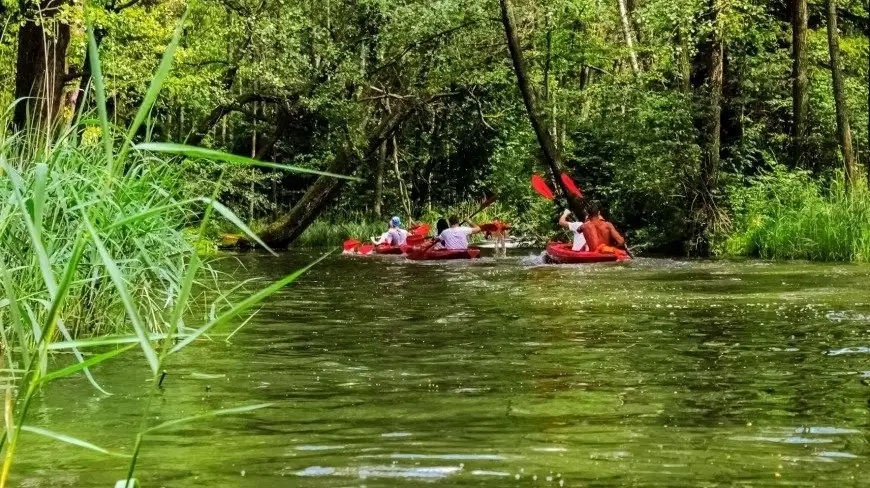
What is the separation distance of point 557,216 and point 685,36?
6048mm

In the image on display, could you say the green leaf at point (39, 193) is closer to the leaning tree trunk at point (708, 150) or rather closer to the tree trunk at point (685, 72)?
the leaning tree trunk at point (708, 150)

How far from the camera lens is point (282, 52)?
Result: 23.1 metres

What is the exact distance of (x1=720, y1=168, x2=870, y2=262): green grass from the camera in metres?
18.8

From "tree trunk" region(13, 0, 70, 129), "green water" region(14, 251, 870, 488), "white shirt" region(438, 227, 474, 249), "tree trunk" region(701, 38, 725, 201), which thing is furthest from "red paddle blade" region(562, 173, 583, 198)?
"green water" region(14, 251, 870, 488)

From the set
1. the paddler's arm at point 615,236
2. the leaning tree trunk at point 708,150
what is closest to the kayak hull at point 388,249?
the paddler's arm at point 615,236

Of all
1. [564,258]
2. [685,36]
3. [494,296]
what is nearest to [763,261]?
[564,258]

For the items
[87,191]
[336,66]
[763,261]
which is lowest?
[763,261]

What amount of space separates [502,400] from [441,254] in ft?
51.4

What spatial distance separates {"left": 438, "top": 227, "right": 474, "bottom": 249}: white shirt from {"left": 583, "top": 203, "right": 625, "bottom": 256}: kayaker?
263 cm

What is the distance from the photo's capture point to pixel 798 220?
20.2 m

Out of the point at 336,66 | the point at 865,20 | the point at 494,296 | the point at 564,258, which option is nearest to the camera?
the point at 494,296

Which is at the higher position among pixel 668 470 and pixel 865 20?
pixel 865 20

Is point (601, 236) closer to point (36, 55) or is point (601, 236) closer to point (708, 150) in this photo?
point (708, 150)

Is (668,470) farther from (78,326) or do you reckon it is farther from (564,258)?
(564,258)
